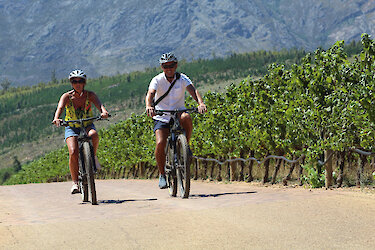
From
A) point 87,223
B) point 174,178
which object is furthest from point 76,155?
point 87,223

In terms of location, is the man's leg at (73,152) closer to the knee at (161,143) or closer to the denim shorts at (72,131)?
the denim shorts at (72,131)

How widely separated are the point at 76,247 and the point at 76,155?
420 cm

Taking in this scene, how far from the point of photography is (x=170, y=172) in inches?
384

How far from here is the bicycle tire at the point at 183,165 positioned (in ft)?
29.8

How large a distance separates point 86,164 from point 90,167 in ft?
0.29

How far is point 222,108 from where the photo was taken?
1930 centimetres

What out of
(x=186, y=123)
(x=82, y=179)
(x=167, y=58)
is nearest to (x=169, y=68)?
(x=167, y=58)

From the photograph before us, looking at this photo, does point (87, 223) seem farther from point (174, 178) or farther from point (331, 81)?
point (331, 81)

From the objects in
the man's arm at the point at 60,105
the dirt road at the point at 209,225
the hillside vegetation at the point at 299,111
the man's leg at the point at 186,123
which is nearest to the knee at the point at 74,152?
the man's arm at the point at 60,105

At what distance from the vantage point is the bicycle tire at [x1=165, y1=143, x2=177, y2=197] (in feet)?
31.7

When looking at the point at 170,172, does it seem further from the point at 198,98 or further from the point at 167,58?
the point at 167,58

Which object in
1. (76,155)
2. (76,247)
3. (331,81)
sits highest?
(331,81)

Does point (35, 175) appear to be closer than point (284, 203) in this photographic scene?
No

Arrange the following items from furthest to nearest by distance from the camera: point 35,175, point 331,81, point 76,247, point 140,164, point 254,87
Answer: point 35,175, point 140,164, point 254,87, point 331,81, point 76,247
